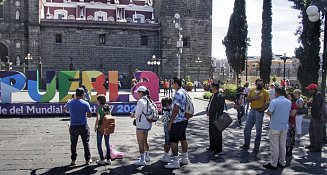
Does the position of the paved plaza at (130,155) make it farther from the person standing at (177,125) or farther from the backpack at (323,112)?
the backpack at (323,112)

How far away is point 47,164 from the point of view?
6.89 meters

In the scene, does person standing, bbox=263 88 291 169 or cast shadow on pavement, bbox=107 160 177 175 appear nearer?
cast shadow on pavement, bbox=107 160 177 175

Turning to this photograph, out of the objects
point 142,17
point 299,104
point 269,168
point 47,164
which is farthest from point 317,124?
point 142,17

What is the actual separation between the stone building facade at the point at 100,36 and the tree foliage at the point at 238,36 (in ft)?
41.4

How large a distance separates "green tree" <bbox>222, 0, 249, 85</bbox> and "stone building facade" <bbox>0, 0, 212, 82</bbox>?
41.4 feet

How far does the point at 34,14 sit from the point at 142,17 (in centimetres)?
1422

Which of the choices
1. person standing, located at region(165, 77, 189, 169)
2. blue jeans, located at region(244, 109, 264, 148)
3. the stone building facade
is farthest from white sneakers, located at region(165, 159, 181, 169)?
the stone building facade

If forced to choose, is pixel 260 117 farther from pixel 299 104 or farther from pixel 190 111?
pixel 190 111

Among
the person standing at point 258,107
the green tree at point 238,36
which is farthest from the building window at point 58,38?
the person standing at point 258,107

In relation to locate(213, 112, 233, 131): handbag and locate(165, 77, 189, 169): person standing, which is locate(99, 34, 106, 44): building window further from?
locate(165, 77, 189, 169): person standing

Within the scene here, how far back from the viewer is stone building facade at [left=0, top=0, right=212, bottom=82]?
3906cm

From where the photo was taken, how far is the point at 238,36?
29297 millimetres

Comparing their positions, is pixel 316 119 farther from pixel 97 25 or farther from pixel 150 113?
pixel 97 25

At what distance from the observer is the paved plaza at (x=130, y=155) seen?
6.60m
